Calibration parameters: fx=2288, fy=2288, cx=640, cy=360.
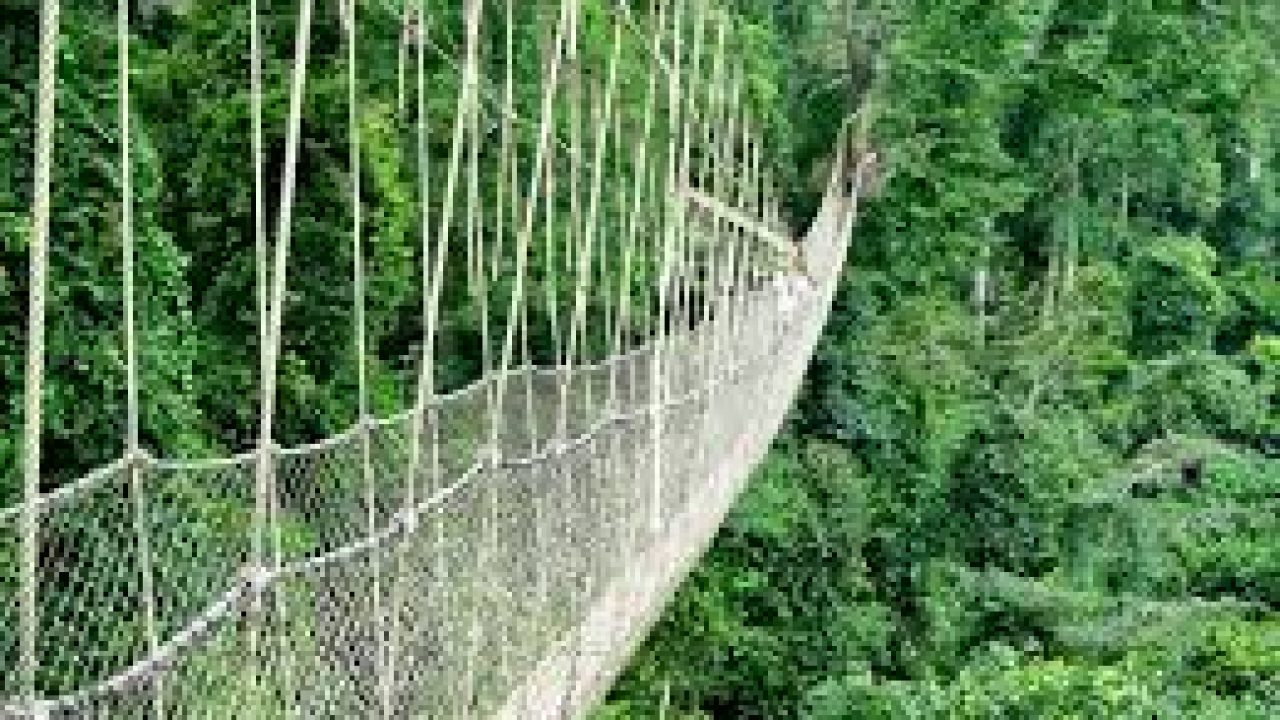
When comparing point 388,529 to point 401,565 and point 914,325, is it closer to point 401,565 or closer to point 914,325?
point 401,565

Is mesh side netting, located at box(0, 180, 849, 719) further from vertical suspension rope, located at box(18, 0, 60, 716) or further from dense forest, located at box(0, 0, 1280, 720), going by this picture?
dense forest, located at box(0, 0, 1280, 720)

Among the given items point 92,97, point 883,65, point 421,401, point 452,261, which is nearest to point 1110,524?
point 883,65

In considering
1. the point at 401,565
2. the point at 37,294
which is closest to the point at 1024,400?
the point at 401,565

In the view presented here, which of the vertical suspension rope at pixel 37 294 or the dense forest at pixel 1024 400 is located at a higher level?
the vertical suspension rope at pixel 37 294

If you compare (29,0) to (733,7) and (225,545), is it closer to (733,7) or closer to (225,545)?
(225,545)

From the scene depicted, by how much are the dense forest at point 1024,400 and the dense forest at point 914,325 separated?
0.03m

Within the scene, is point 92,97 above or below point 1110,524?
above

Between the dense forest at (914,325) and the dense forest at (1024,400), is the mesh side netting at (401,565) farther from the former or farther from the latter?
the dense forest at (1024,400)

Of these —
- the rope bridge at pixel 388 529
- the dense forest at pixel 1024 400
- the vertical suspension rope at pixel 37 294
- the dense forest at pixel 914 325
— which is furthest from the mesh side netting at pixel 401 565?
the dense forest at pixel 1024 400

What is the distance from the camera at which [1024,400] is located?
1650cm

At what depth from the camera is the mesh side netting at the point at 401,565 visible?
11.1ft

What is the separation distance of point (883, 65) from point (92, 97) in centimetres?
1128

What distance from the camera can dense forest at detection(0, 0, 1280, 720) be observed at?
6.75 m

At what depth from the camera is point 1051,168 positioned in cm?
2002
